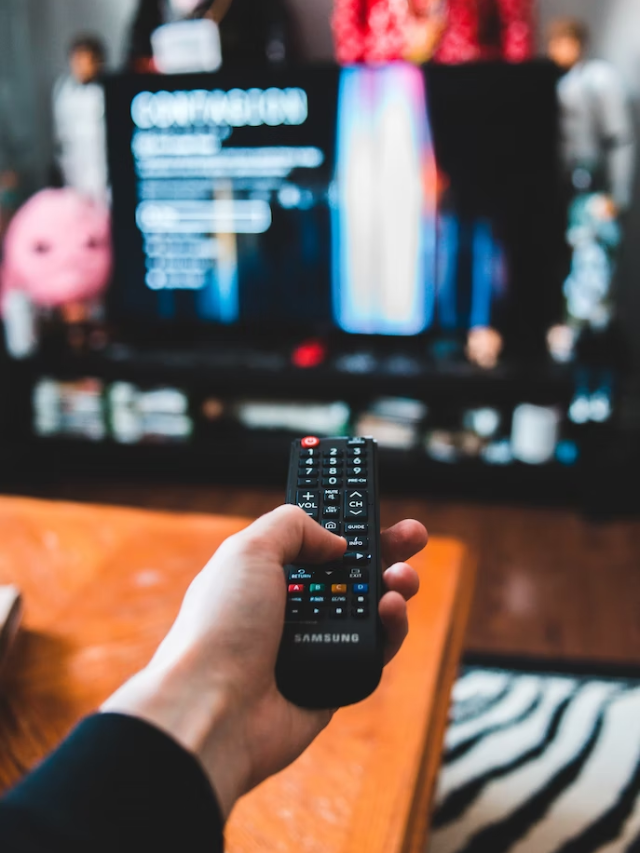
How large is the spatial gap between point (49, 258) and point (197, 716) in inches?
78.5

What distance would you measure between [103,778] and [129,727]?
3 cm

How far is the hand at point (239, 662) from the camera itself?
459 mm

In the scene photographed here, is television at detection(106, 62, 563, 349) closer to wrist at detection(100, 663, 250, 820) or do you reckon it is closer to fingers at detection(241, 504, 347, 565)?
fingers at detection(241, 504, 347, 565)

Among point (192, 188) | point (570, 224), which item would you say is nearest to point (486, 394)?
point (570, 224)

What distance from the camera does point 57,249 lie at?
7.32 ft

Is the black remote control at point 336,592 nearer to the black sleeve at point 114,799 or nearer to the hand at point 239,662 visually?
the hand at point 239,662

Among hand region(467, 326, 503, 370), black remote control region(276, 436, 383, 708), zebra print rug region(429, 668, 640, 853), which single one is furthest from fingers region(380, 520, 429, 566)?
hand region(467, 326, 503, 370)

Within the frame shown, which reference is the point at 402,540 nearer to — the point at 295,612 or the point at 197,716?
the point at 295,612

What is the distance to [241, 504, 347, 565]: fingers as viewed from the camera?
56 cm

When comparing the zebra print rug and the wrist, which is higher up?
the wrist

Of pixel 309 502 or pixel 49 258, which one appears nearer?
pixel 309 502

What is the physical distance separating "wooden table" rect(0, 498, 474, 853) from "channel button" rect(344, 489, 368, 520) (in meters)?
0.25

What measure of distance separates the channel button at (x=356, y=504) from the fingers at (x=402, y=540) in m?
0.03

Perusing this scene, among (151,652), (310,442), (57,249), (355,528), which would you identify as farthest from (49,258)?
(355,528)
